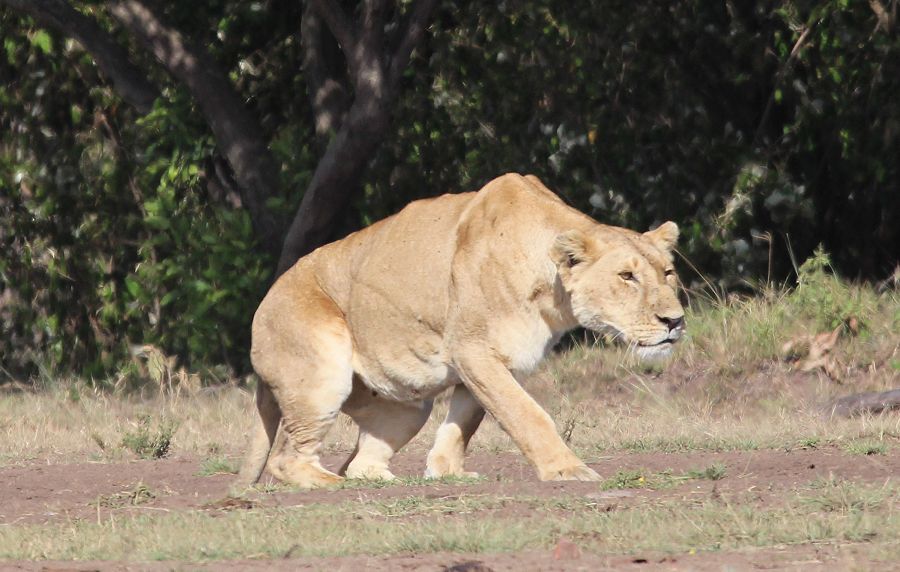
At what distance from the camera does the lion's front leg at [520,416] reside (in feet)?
23.4

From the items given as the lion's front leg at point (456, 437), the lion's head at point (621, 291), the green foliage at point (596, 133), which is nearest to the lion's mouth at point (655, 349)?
the lion's head at point (621, 291)

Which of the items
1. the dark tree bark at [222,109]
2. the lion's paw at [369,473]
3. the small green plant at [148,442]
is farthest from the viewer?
the dark tree bark at [222,109]

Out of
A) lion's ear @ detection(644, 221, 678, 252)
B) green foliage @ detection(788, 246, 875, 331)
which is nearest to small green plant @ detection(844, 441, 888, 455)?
lion's ear @ detection(644, 221, 678, 252)

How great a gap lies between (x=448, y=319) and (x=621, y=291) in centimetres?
80

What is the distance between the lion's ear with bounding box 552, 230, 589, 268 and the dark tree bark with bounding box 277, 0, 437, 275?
200 inches

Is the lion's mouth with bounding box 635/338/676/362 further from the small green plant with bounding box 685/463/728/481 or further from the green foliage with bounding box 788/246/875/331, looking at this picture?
the green foliage with bounding box 788/246/875/331

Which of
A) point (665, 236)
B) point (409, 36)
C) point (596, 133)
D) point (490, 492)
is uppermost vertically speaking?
point (409, 36)

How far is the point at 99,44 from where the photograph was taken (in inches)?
516

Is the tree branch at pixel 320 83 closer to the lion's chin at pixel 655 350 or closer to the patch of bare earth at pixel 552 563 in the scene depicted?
the lion's chin at pixel 655 350

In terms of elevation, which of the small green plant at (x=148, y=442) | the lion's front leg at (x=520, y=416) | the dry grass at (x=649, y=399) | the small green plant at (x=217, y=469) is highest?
the lion's front leg at (x=520, y=416)

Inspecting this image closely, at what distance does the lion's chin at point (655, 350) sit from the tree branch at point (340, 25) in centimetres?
547

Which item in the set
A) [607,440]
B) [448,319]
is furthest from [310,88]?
[448,319]

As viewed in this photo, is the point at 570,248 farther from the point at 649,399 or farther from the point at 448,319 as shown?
the point at 649,399

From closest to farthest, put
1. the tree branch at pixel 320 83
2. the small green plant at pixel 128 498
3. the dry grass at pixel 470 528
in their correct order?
the dry grass at pixel 470 528 → the small green plant at pixel 128 498 → the tree branch at pixel 320 83
